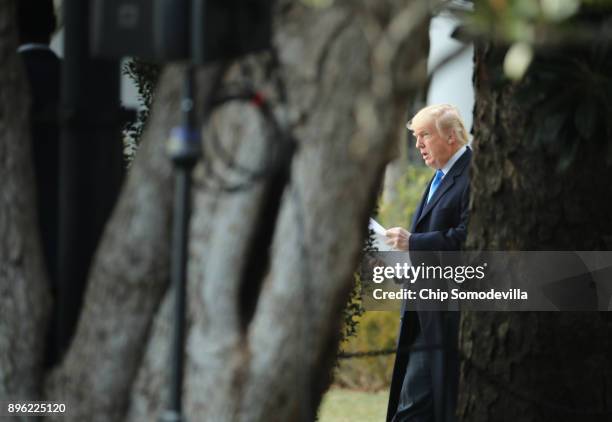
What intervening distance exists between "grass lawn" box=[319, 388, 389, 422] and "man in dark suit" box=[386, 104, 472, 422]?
8.40 ft

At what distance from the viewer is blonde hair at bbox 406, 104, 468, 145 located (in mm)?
7172

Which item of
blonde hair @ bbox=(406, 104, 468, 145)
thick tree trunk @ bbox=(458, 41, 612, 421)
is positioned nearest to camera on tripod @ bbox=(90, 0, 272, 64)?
thick tree trunk @ bbox=(458, 41, 612, 421)

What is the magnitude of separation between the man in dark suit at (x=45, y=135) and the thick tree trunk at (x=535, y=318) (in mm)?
1976

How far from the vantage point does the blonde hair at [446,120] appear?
7172 millimetres

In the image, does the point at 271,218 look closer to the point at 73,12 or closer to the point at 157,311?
the point at 157,311

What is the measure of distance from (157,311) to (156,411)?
1.00 feet

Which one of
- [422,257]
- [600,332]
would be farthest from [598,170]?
[422,257]

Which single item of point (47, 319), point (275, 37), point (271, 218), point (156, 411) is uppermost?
point (275, 37)

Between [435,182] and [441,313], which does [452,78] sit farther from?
[441,313]

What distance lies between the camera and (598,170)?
5879 mm

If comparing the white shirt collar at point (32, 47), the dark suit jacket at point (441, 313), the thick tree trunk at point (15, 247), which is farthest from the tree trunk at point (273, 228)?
the dark suit jacket at point (441, 313)

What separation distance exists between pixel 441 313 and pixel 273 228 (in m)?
2.90

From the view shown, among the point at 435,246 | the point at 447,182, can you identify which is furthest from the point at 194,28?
the point at 447,182

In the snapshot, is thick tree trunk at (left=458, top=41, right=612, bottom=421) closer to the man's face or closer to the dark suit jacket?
the dark suit jacket
